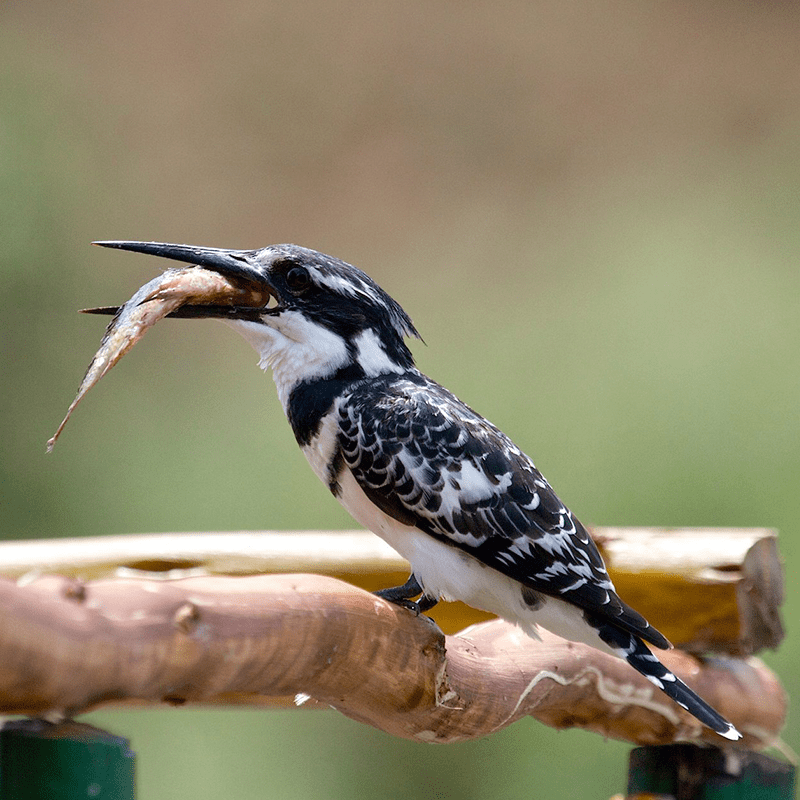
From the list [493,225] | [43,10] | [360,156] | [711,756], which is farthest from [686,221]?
[43,10]

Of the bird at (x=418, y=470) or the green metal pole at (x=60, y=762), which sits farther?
the bird at (x=418, y=470)

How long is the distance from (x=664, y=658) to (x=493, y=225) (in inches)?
211

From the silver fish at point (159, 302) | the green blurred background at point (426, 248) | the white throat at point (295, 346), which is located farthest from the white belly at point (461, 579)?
the green blurred background at point (426, 248)

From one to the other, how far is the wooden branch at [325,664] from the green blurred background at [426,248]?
202cm

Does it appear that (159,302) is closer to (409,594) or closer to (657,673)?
(409,594)

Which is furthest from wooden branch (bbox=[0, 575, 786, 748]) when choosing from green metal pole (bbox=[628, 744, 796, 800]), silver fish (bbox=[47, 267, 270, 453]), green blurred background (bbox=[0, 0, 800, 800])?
green blurred background (bbox=[0, 0, 800, 800])

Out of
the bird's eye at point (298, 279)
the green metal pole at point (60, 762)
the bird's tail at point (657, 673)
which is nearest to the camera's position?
the green metal pole at point (60, 762)

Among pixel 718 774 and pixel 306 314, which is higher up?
pixel 306 314

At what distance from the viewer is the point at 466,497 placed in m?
1.31

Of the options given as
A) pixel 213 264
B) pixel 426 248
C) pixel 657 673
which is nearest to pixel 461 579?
pixel 657 673

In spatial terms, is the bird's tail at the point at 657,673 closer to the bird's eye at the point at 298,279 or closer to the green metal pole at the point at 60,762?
the bird's eye at the point at 298,279

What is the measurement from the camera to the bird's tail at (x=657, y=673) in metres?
1.26

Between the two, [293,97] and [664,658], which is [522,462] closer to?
[664,658]

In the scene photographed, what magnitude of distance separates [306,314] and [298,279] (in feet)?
0.14
